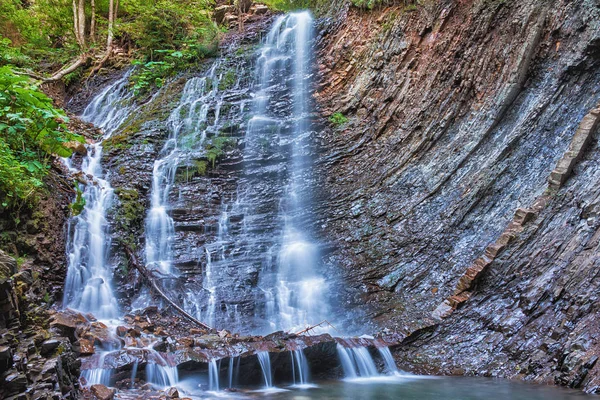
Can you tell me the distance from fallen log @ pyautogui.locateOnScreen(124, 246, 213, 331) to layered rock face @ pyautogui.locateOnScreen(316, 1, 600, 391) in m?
3.37

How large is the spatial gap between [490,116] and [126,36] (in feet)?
59.3

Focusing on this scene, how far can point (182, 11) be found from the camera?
750 inches

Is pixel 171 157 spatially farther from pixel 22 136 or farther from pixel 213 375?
pixel 213 375

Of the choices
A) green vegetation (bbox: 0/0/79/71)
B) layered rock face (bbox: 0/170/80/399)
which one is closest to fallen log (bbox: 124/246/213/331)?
layered rock face (bbox: 0/170/80/399)

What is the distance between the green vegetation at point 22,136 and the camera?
654cm

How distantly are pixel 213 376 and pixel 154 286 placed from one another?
10.7 feet

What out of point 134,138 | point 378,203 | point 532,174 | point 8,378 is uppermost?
point 134,138

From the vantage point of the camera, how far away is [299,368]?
735 cm

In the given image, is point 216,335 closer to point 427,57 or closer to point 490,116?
point 490,116

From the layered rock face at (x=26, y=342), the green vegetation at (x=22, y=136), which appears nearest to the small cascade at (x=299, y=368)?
the layered rock face at (x=26, y=342)

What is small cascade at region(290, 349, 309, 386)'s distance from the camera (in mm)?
7289

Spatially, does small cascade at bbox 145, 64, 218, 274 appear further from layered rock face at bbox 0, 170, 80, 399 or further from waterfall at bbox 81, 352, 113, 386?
waterfall at bbox 81, 352, 113, 386

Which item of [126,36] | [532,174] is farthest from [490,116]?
[126,36]

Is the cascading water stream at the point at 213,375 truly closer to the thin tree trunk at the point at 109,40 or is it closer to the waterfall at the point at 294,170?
the waterfall at the point at 294,170
